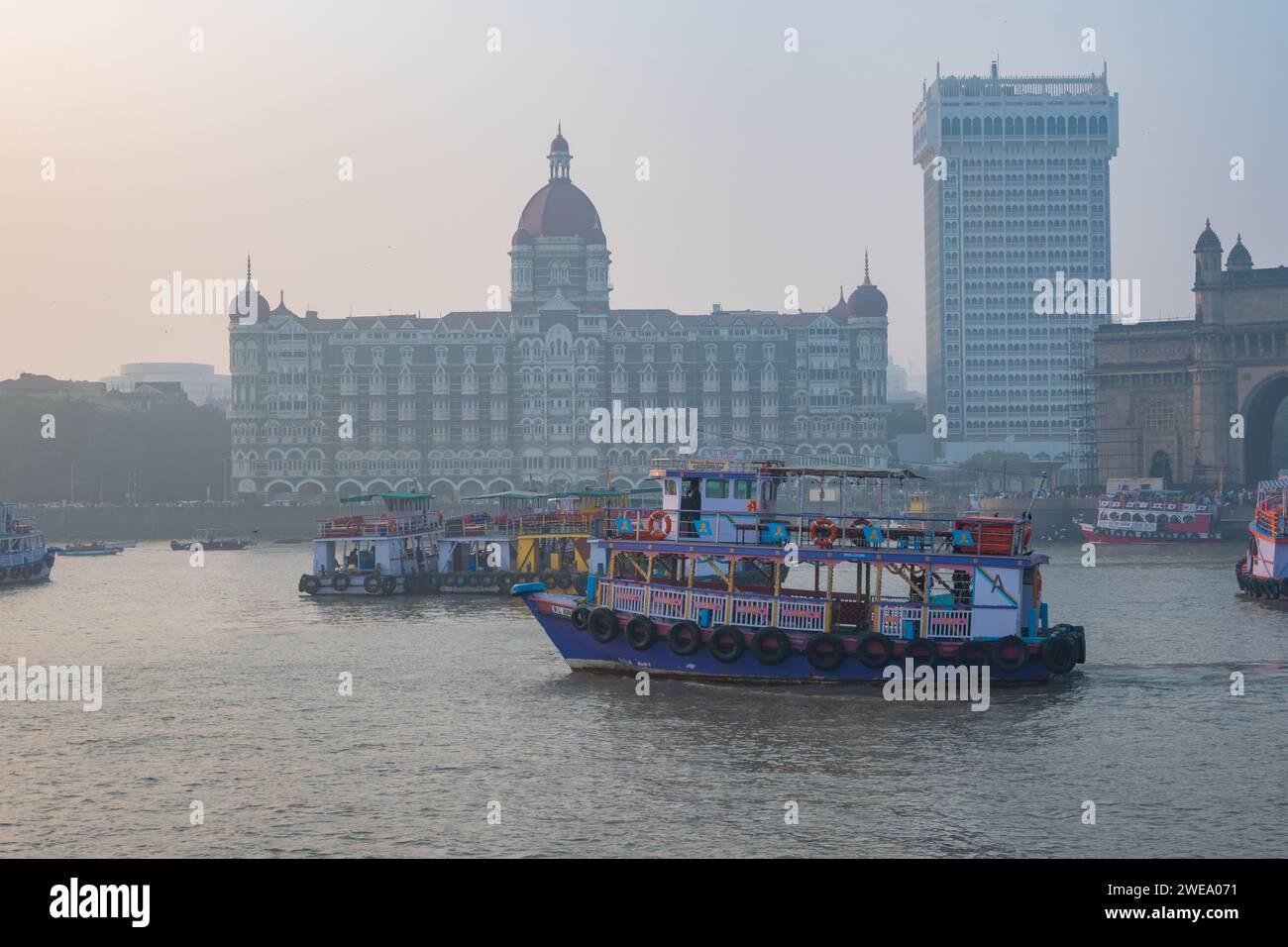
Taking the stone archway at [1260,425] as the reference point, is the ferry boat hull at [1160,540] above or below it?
below

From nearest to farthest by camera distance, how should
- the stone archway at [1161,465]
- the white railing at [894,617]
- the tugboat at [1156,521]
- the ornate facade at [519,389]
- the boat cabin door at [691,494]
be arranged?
1. the white railing at [894,617]
2. the boat cabin door at [691,494]
3. the tugboat at [1156,521]
4. the stone archway at [1161,465]
5. the ornate facade at [519,389]

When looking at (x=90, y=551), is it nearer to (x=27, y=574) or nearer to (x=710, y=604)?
(x=27, y=574)

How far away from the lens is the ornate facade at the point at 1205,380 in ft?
470

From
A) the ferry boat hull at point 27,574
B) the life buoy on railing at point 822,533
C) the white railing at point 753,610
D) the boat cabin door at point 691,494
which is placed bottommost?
the ferry boat hull at point 27,574

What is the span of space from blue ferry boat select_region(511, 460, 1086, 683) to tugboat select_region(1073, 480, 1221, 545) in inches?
3374

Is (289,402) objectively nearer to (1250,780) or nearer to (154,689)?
(154,689)

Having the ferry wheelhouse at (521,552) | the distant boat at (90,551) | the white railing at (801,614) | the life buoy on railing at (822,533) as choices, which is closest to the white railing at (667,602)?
the white railing at (801,614)

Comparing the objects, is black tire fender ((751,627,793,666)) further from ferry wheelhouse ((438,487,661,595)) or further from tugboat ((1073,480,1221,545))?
tugboat ((1073,480,1221,545))

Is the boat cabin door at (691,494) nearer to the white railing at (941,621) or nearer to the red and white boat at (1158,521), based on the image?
the white railing at (941,621)

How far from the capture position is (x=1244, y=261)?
15100 cm

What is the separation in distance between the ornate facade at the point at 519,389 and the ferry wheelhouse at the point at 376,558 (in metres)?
91.4

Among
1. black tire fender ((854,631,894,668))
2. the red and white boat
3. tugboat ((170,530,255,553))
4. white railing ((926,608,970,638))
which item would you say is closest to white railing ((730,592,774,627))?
black tire fender ((854,631,894,668))

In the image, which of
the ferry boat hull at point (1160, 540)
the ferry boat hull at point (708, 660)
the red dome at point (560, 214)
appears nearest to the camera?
the ferry boat hull at point (708, 660)

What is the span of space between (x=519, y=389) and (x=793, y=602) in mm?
134798
